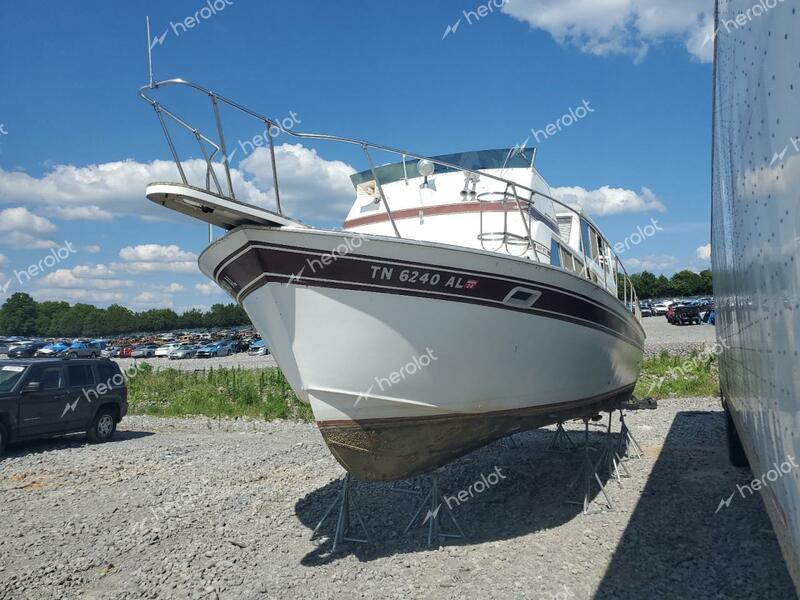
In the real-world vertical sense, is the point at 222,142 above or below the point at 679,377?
above

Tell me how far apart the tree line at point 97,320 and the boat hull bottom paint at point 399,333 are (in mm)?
94023

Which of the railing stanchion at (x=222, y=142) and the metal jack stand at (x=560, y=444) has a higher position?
the railing stanchion at (x=222, y=142)

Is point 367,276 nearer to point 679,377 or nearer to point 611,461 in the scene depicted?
point 611,461

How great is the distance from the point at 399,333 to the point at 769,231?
3.09m

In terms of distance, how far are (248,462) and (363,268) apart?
224 inches

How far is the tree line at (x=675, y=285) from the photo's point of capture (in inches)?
3462

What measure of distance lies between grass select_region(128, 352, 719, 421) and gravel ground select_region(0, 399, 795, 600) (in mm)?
6011

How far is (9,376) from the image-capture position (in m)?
10.5

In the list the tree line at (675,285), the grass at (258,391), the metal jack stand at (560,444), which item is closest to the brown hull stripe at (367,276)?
the metal jack stand at (560,444)

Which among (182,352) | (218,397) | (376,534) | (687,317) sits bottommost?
(376,534)

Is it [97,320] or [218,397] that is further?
[97,320]

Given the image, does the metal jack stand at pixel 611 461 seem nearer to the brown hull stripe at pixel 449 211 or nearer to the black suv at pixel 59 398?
the brown hull stripe at pixel 449 211

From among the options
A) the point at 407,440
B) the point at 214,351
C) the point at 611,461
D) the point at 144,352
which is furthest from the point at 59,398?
the point at 144,352

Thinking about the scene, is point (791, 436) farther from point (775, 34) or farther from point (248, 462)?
point (248, 462)
